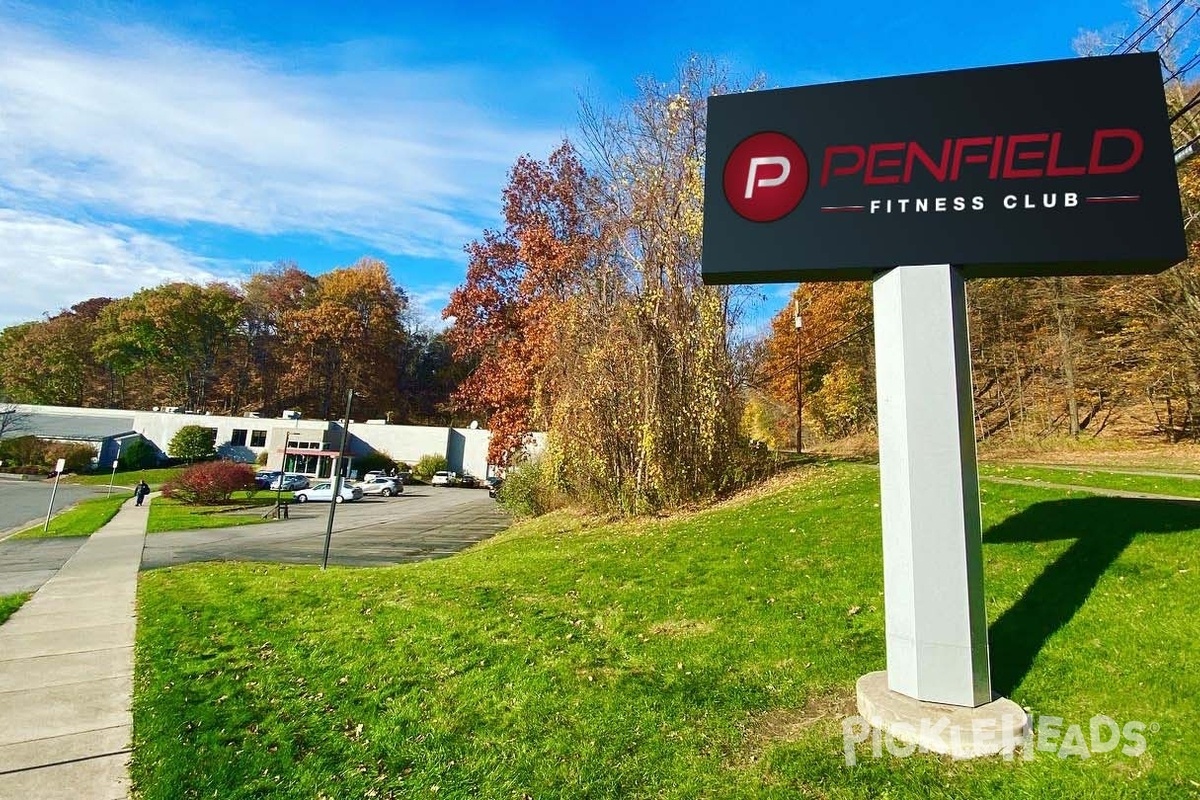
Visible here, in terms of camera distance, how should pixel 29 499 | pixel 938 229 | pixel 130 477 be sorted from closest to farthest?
pixel 938 229 < pixel 29 499 < pixel 130 477

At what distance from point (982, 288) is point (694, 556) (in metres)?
23.2

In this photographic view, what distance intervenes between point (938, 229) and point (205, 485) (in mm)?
32223

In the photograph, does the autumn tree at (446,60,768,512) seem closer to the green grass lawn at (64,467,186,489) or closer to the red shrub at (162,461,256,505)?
the red shrub at (162,461,256,505)

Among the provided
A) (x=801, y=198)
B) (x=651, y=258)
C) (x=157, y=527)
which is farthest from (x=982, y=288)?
(x=157, y=527)

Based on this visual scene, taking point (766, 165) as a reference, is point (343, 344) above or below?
above

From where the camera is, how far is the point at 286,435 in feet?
163

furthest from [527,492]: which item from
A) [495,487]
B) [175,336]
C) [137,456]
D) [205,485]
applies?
[175,336]

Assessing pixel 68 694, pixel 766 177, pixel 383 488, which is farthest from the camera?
pixel 383 488

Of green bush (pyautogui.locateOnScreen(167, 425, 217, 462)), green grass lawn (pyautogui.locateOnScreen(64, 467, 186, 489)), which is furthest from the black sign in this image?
green bush (pyautogui.locateOnScreen(167, 425, 217, 462))

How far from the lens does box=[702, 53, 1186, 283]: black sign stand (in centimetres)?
418

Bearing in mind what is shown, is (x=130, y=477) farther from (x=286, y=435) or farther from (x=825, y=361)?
(x=825, y=361)

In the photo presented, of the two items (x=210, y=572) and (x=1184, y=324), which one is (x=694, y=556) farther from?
(x=1184, y=324)

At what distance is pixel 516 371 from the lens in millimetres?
19250

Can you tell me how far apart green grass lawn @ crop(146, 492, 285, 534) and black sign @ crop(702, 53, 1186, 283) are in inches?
839
